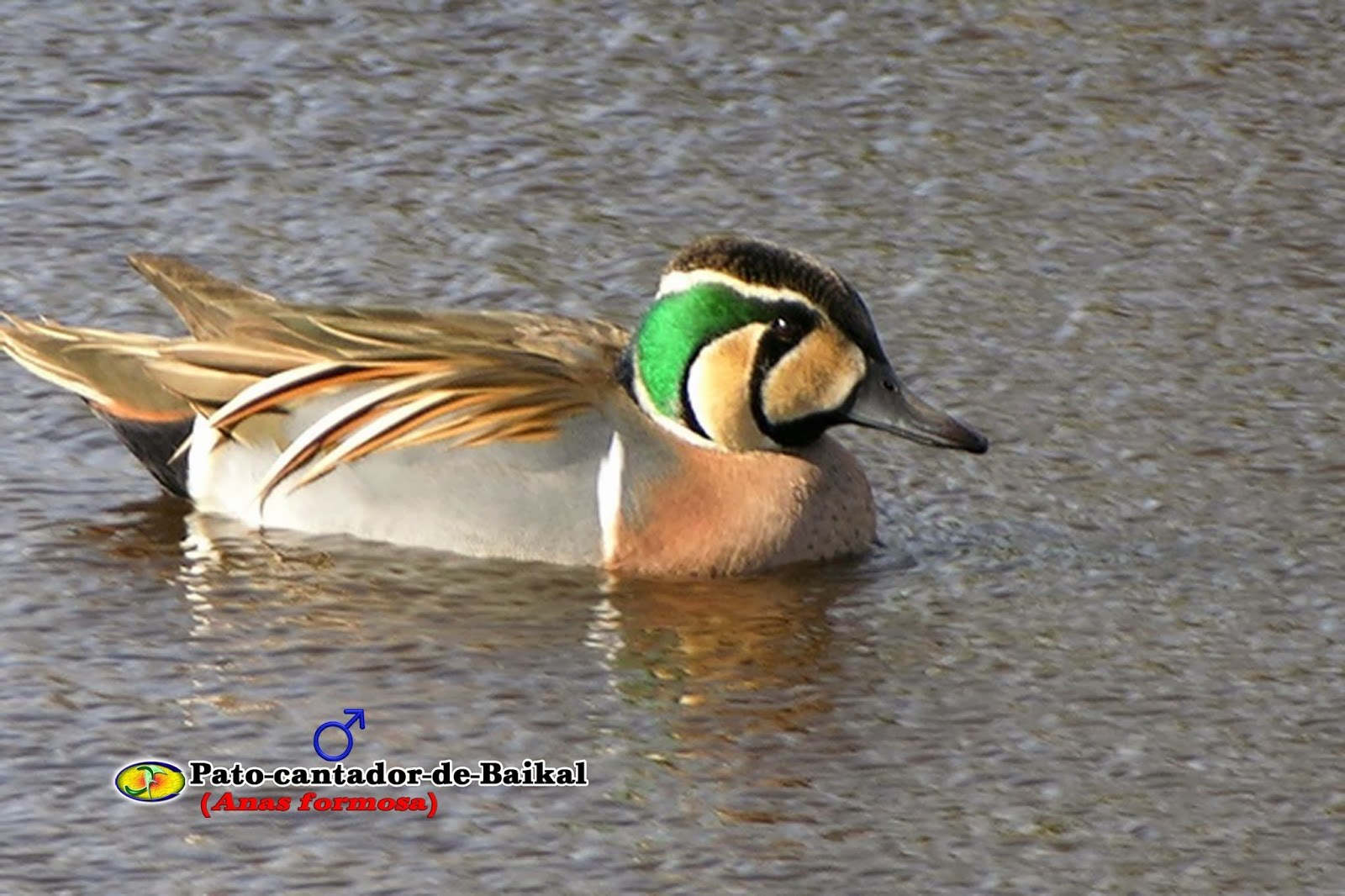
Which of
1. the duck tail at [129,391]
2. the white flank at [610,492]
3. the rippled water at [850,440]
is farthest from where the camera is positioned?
the duck tail at [129,391]

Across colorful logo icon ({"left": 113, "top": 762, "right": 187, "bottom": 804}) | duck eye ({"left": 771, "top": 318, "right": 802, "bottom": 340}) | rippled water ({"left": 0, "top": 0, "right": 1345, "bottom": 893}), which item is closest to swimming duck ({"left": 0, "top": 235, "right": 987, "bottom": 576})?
duck eye ({"left": 771, "top": 318, "right": 802, "bottom": 340})

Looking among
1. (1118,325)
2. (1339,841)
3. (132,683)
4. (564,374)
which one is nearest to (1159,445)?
(1118,325)

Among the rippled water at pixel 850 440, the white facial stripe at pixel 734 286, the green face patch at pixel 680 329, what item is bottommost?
the rippled water at pixel 850 440

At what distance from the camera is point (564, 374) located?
25.7 feet

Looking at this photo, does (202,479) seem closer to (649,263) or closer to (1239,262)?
(649,263)

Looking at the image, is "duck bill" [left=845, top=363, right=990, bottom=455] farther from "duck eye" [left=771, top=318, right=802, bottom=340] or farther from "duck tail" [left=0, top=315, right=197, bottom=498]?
"duck tail" [left=0, top=315, right=197, bottom=498]

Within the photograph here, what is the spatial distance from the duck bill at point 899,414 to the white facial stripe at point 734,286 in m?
0.24

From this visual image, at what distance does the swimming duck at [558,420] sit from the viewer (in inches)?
303

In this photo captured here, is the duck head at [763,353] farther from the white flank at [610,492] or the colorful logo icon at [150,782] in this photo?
the colorful logo icon at [150,782]

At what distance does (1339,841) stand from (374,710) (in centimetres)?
198

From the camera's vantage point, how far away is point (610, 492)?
7.68m

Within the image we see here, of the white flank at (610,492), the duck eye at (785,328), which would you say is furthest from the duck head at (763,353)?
the white flank at (610,492)

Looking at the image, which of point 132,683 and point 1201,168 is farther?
point 1201,168

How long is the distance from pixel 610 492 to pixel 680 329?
44cm
